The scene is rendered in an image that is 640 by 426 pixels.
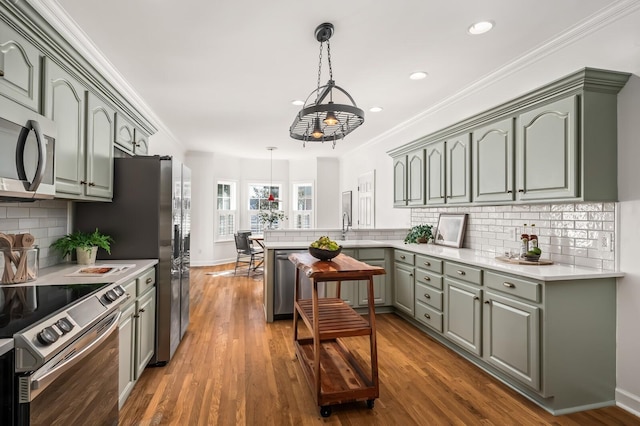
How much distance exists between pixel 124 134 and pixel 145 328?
1790 millimetres

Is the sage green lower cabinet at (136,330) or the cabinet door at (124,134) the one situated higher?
the cabinet door at (124,134)

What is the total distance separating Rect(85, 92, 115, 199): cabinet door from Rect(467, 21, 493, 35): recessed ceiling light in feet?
9.41

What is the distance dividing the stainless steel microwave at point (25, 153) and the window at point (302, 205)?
720 centimetres

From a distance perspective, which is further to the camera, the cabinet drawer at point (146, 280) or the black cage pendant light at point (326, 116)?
the cabinet drawer at point (146, 280)

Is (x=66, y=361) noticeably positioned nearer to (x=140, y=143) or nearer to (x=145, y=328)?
(x=145, y=328)

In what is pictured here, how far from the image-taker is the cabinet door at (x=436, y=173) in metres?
3.83

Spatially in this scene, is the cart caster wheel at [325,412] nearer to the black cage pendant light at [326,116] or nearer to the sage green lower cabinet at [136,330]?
the sage green lower cabinet at [136,330]

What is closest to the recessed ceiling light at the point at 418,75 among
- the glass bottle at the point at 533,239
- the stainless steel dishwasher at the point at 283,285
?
the glass bottle at the point at 533,239

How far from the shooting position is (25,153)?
170 centimetres

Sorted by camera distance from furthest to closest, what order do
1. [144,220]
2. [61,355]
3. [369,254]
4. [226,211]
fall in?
[226,211] < [369,254] < [144,220] < [61,355]

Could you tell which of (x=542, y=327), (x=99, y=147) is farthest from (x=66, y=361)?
(x=542, y=327)

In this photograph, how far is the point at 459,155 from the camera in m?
3.56

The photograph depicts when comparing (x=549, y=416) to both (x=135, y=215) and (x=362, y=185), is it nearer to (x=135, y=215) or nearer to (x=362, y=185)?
(x=135, y=215)

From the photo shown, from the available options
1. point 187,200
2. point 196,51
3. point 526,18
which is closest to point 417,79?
point 526,18
